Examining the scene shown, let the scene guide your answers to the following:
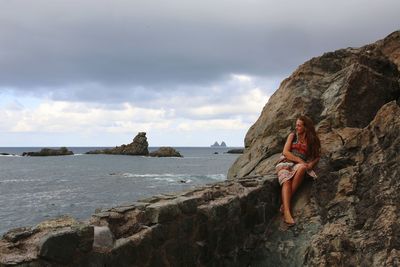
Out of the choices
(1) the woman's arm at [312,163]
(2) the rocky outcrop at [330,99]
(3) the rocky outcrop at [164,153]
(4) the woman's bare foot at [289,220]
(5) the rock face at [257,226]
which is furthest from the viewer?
(3) the rocky outcrop at [164,153]

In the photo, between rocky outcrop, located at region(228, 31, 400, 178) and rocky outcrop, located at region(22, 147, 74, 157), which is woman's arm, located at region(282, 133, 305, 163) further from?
rocky outcrop, located at region(22, 147, 74, 157)

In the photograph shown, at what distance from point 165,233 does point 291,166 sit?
13.6ft

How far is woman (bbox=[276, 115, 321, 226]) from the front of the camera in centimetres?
1008

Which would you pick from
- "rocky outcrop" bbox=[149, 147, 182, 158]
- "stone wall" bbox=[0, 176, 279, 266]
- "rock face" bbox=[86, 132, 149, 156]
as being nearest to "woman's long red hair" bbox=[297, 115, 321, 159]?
"stone wall" bbox=[0, 176, 279, 266]

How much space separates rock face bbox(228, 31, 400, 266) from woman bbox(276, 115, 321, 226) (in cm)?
29

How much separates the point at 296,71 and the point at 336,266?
10.1m

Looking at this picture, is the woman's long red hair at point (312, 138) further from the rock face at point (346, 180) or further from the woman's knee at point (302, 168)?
the woman's knee at point (302, 168)

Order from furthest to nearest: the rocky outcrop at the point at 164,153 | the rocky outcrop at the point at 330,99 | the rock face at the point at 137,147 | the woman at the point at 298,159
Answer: the rock face at the point at 137,147
the rocky outcrop at the point at 164,153
the rocky outcrop at the point at 330,99
the woman at the point at 298,159

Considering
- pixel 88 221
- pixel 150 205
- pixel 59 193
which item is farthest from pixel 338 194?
pixel 59 193

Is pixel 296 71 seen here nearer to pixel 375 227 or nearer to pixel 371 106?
pixel 371 106

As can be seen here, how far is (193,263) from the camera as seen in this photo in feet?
26.4

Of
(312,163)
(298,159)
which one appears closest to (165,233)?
(298,159)

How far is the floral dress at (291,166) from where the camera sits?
1017 cm

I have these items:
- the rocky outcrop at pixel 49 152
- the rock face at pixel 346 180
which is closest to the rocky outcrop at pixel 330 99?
the rock face at pixel 346 180
